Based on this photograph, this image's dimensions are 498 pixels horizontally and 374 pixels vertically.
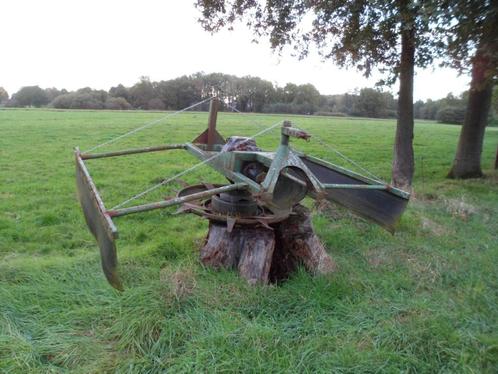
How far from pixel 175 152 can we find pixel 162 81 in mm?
30419

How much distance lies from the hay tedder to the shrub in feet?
193

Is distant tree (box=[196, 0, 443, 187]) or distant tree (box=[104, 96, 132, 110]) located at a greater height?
distant tree (box=[196, 0, 443, 187])

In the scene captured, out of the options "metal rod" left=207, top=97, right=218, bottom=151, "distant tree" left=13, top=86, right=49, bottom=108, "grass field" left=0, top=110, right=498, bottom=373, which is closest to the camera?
"grass field" left=0, top=110, right=498, bottom=373

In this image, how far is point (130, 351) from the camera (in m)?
3.17

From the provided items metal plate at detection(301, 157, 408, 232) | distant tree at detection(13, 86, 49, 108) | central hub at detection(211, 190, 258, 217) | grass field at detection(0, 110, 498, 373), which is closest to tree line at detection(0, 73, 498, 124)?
distant tree at detection(13, 86, 49, 108)

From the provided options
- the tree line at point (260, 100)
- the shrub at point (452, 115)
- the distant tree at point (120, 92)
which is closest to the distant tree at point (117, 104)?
the tree line at point (260, 100)

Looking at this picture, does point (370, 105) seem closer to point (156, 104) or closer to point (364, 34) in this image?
point (156, 104)

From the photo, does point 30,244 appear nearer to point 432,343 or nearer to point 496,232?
point 432,343

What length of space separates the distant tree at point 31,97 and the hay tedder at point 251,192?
62.9 metres

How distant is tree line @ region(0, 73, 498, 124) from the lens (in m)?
36.9

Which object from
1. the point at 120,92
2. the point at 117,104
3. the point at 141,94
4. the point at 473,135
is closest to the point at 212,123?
the point at 473,135

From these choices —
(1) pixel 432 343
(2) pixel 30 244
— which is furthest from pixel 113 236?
(2) pixel 30 244

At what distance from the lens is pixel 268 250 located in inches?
176

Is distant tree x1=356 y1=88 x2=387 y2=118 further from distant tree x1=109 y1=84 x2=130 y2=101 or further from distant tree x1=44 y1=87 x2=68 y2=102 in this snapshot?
distant tree x1=44 y1=87 x2=68 y2=102
